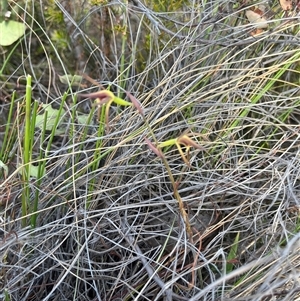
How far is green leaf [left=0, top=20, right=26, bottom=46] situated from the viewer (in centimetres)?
141

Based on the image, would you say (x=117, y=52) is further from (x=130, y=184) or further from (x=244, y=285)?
(x=244, y=285)

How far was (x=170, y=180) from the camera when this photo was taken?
1137mm

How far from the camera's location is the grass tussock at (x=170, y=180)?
105 cm

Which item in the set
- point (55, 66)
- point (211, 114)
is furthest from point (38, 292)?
point (55, 66)

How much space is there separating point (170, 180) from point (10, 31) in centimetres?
66

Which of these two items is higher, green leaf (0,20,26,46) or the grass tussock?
green leaf (0,20,26,46)

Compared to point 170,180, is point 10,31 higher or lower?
higher

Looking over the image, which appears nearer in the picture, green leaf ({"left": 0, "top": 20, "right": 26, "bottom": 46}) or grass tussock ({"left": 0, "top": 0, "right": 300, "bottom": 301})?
grass tussock ({"left": 0, "top": 0, "right": 300, "bottom": 301})

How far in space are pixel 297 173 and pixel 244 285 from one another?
28cm

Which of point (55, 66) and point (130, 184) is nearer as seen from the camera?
point (130, 184)

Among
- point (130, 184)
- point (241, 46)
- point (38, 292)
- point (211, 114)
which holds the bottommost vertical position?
point (38, 292)

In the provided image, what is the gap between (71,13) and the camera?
1491 millimetres

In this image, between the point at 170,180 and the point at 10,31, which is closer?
the point at 170,180

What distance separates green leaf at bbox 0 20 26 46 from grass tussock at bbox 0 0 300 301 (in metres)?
0.18
